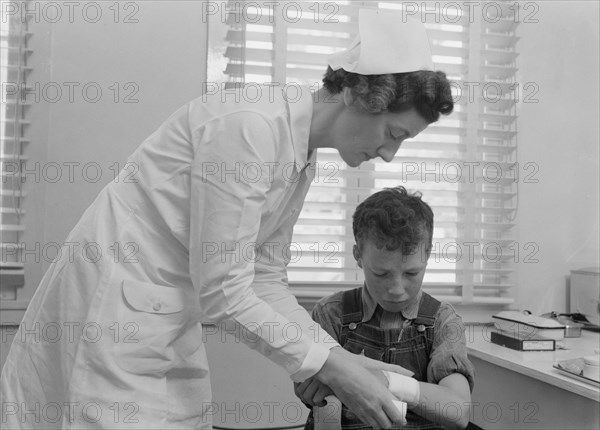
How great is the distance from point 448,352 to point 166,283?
72cm

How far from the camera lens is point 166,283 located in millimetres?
1222

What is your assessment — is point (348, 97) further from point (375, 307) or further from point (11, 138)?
point (11, 138)

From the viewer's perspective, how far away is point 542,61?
248cm

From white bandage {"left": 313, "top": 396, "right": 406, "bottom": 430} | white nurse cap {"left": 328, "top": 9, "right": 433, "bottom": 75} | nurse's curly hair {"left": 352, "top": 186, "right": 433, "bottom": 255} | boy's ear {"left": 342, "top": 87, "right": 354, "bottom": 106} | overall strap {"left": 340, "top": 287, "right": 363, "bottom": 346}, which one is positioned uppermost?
white nurse cap {"left": 328, "top": 9, "right": 433, "bottom": 75}

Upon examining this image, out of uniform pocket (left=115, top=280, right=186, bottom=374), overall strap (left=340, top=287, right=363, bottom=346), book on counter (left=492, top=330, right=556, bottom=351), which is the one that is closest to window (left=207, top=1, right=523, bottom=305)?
book on counter (left=492, top=330, right=556, bottom=351)

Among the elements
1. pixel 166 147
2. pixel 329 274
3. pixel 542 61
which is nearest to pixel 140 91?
pixel 329 274

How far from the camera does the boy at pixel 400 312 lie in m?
1.59

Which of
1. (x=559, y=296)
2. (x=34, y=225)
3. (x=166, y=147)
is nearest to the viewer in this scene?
(x=166, y=147)

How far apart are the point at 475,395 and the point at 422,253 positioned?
76 centimetres

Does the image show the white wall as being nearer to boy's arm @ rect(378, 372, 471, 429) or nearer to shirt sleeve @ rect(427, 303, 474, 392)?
shirt sleeve @ rect(427, 303, 474, 392)

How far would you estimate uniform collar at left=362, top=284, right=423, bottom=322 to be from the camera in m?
1.70

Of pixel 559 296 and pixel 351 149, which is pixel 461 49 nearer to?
pixel 559 296

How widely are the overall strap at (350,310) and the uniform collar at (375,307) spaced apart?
0.5 inches

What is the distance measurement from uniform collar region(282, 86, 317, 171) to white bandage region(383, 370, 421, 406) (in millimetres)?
462
